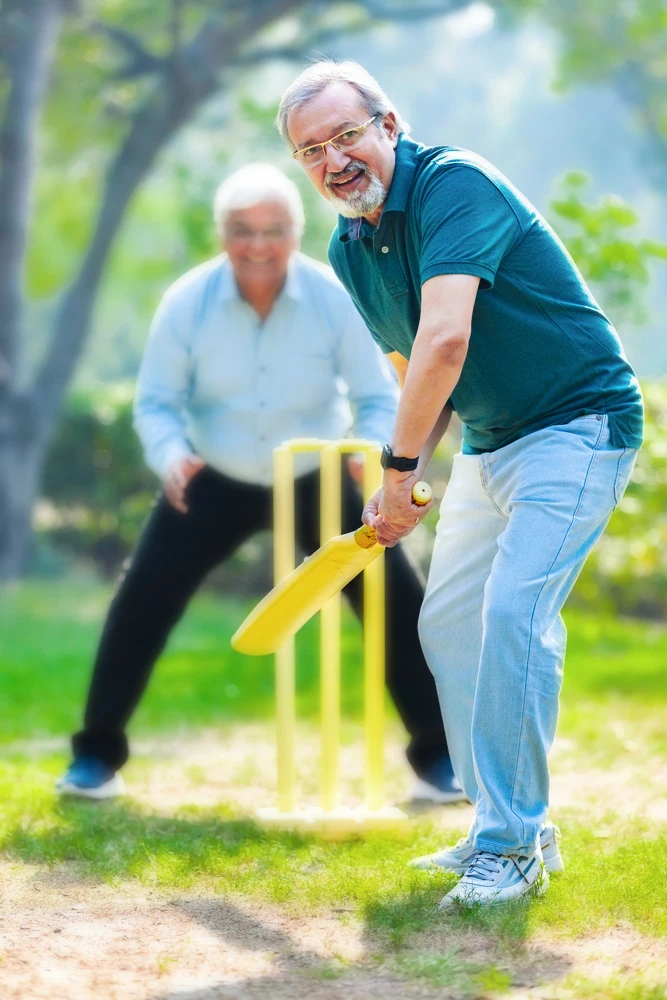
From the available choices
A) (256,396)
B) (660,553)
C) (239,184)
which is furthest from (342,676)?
(239,184)

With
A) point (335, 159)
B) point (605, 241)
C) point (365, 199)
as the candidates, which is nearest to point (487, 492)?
point (365, 199)

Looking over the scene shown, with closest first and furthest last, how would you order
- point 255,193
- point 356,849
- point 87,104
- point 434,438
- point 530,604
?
1. point 530,604
2. point 434,438
3. point 356,849
4. point 255,193
5. point 87,104

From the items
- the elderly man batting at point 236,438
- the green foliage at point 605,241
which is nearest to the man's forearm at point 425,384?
the elderly man batting at point 236,438

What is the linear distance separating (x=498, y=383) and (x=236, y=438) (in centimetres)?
141

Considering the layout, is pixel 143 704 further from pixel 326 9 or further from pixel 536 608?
pixel 326 9

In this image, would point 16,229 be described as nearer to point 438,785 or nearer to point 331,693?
point 438,785

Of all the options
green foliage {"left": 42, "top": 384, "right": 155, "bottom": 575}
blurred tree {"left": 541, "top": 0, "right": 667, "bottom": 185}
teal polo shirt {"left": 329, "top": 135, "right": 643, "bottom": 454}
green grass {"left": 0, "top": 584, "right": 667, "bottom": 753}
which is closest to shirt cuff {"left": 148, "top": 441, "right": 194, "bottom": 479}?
teal polo shirt {"left": 329, "top": 135, "right": 643, "bottom": 454}

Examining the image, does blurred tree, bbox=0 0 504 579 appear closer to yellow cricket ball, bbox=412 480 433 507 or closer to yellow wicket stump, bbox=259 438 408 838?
yellow wicket stump, bbox=259 438 408 838

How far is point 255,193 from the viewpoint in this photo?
418 cm

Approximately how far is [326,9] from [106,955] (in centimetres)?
1260

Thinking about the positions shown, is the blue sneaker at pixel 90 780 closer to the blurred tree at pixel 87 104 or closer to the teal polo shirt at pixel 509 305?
the teal polo shirt at pixel 509 305

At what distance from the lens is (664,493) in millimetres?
6777

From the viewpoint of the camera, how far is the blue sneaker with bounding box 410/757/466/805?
4344 millimetres

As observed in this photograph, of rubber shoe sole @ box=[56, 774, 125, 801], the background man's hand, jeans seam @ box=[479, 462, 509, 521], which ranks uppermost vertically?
jeans seam @ box=[479, 462, 509, 521]
